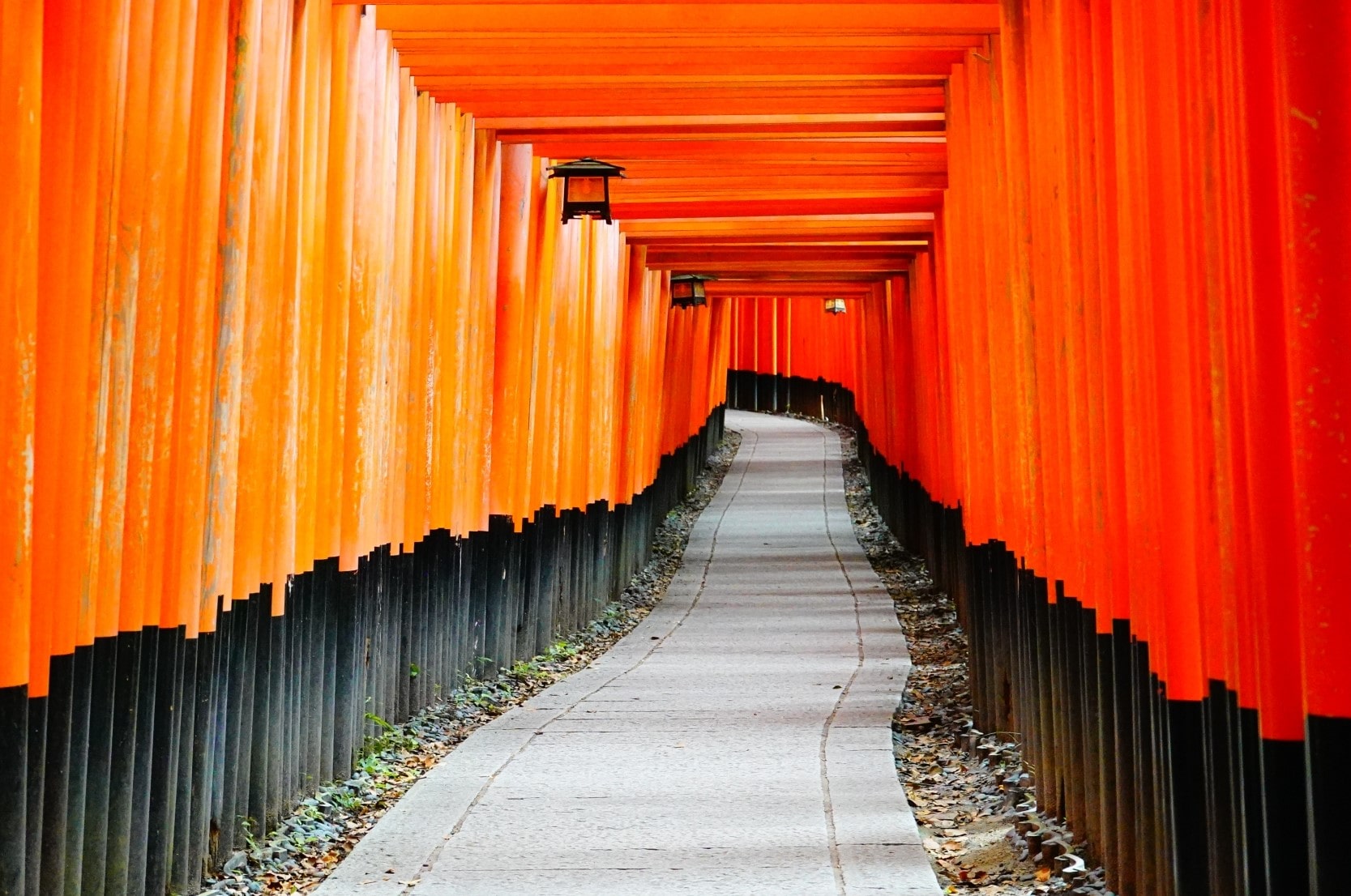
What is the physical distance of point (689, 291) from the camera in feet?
62.7

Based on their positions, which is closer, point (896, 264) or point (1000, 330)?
point (1000, 330)

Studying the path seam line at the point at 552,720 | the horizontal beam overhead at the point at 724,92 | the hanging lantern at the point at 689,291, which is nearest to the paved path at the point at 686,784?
the path seam line at the point at 552,720

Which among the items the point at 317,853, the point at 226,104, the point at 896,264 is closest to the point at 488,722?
the point at 317,853

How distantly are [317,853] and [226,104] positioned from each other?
10.1 ft

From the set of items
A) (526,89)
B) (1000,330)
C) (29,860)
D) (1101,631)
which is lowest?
(29,860)

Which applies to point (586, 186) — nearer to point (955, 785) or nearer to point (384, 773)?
point (384, 773)

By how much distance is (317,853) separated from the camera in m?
6.40

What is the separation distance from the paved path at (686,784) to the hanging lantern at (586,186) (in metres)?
3.30

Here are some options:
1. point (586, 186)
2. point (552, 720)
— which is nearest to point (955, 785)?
point (552, 720)

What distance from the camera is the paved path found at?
5684 mm

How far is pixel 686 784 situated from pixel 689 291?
12303 mm

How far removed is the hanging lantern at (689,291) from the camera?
18.6 metres

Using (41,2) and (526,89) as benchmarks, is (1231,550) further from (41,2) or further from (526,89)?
(526,89)

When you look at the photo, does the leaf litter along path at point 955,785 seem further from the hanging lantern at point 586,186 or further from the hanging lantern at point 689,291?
the hanging lantern at point 689,291
